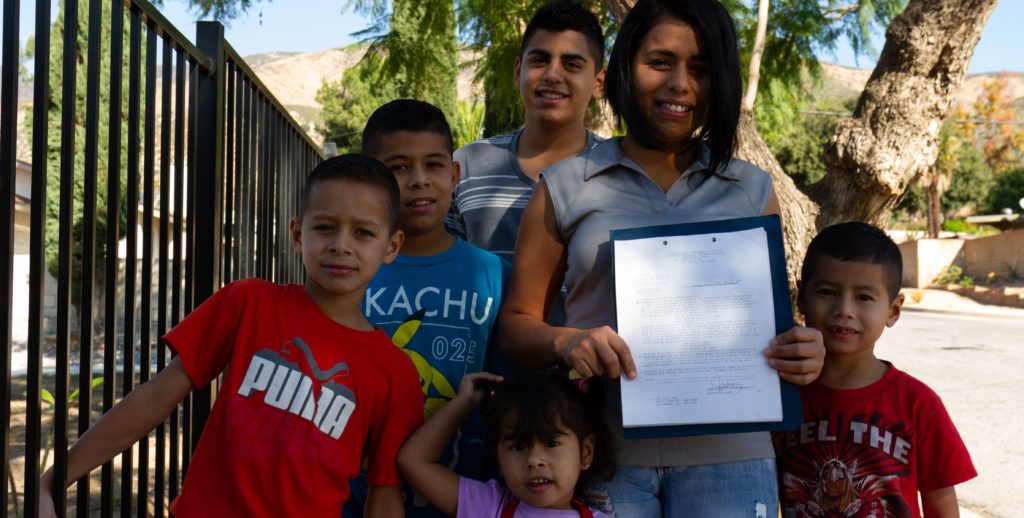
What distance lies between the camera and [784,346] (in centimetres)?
191

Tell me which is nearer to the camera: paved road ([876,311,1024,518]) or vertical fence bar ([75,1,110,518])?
vertical fence bar ([75,1,110,518])

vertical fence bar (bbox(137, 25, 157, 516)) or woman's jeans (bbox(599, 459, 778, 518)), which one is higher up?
vertical fence bar (bbox(137, 25, 157, 516))

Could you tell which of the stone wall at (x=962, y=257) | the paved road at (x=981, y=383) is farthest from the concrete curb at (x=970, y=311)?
the stone wall at (x=962, y=257)

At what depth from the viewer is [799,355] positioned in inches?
74.1

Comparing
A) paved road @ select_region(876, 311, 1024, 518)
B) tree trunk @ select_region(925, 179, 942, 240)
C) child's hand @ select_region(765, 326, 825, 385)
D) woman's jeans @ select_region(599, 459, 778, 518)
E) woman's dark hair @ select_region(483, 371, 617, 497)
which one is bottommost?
paved road @ select_region(876, 311, 1024, 518)

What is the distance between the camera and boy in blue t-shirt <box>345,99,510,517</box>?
93.0 inches

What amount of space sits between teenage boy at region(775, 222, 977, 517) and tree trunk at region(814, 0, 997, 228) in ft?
9.90

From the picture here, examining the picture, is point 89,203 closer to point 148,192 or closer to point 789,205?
point 148,192

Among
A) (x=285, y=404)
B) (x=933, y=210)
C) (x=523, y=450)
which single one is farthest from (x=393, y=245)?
(x=933, y=210)

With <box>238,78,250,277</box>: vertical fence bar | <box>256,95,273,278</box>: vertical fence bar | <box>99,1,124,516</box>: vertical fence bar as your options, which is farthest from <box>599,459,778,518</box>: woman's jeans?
<box>256,95,273,278</box>: vertical fence bar

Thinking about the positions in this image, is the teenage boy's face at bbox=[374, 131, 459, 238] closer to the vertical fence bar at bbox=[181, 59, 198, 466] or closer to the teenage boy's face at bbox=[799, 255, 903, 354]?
the vertical fence bar at bbox=[181, 59, 198, 466]

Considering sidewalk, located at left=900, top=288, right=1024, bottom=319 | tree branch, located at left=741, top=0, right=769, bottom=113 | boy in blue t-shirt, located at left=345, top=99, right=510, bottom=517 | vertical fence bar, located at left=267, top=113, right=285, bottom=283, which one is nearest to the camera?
boy in blue t-shirt, located at left=345, top=99, right=510, bottom=517

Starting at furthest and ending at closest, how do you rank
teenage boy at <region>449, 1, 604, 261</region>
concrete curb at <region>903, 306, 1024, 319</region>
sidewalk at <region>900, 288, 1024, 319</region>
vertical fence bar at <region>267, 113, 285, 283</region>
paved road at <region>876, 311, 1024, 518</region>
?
sidewalk at <region>900, 288, 1024, 319</region> → concrete curb at <region>903, 306, 1024, 319</region> → paved road at <region>876, 311, 1024, 518</region> → vertical fence bar at <region>267, 113, 285, 283</region> → teenage boy at <region>449, 1, 604, 261</region>

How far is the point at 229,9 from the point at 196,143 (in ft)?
12.6
